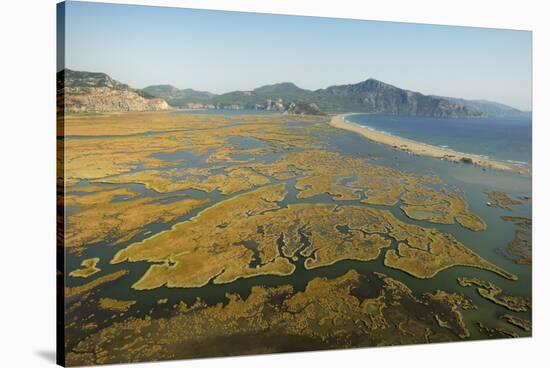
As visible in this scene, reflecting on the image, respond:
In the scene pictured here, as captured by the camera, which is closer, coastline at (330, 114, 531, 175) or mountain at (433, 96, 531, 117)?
mountain at (433, 96, 531, 117)

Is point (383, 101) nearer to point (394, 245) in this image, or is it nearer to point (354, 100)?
point (354, 100)

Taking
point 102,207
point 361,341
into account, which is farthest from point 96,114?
point 361,341

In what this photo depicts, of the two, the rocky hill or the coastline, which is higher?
the rocky hill

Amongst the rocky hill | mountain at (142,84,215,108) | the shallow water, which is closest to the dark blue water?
the rocky hill

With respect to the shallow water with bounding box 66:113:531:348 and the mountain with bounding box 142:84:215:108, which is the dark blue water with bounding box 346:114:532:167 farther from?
the mountain with bounding box 142:84:215:108

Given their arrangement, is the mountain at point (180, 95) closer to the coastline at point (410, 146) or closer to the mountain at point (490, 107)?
the coastline at point (410, 146)
